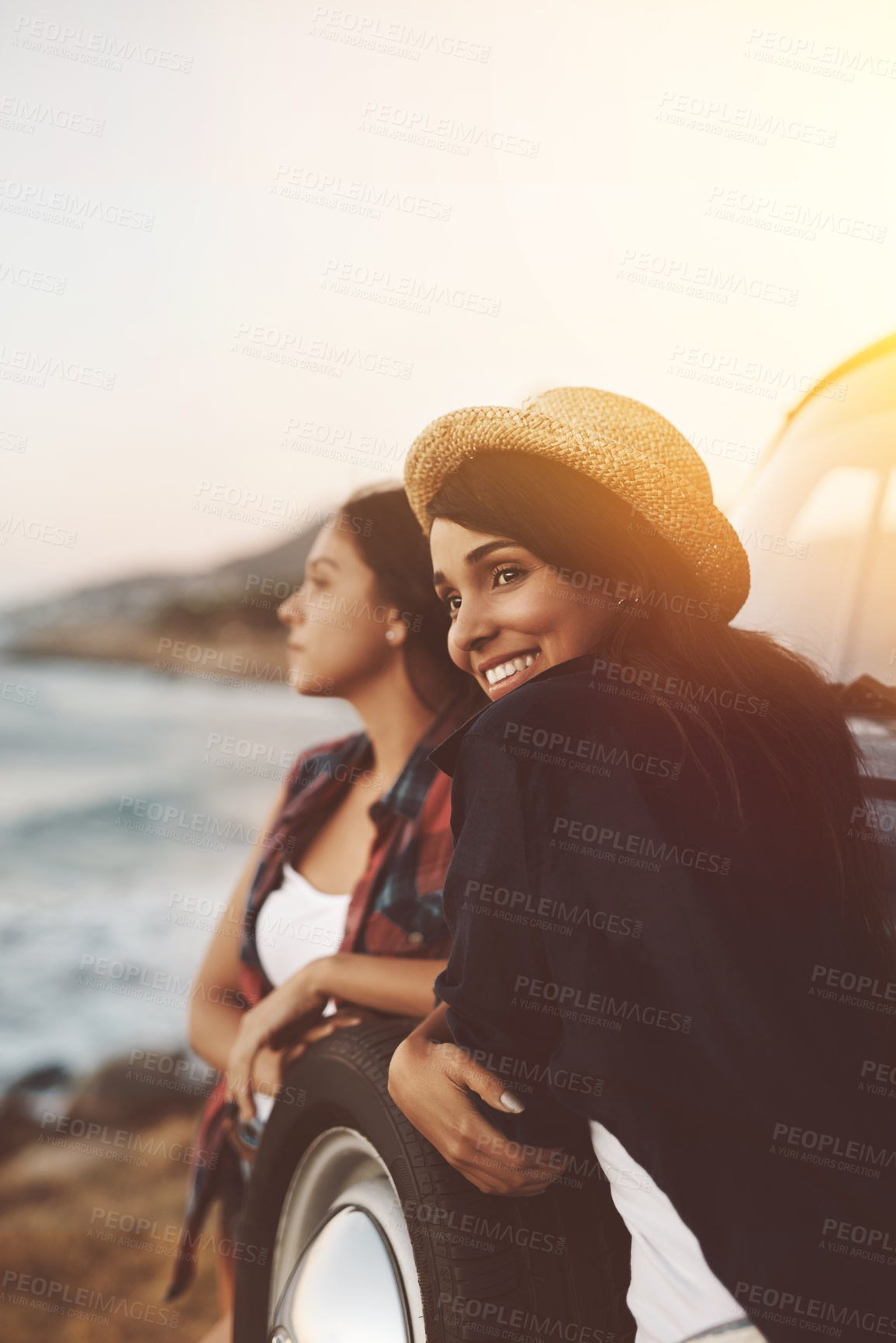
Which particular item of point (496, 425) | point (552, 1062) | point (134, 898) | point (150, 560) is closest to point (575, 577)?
point (496, 425)

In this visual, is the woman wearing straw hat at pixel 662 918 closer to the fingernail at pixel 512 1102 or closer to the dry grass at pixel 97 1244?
the fingernail at pixel 512 1102

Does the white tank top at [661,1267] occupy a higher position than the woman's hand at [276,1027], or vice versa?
the white tank top at [661,1267]

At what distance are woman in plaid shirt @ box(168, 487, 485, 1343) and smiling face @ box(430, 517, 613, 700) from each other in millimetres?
404

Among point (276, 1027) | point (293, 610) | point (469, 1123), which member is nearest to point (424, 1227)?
point (469, 1123)

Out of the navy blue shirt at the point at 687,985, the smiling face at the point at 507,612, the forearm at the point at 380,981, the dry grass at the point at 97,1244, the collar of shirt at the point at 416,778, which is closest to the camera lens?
the navy blue shirt at the point at 687,985

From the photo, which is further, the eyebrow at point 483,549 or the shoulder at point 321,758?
the shoulder at point 321,758

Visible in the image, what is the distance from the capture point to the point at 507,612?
0.98 metres

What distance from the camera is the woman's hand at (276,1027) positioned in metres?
1.35

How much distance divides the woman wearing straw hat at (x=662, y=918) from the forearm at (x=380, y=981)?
0.31 metres

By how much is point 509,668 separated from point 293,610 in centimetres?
66

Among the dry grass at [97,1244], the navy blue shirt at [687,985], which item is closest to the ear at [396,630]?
the navy blue shirt at [687,985]

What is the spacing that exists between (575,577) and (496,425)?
0.18 m

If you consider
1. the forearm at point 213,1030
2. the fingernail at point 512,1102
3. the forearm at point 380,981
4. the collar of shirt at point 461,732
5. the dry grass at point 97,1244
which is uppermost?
the collar of shirt at point 461,732

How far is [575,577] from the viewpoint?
936 millimetres
